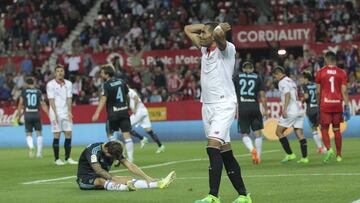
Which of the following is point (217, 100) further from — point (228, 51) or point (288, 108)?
point (288, 108)

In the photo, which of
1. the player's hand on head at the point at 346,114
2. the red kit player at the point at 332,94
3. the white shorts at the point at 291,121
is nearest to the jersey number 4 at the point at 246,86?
the white shorts at the point at 291,121

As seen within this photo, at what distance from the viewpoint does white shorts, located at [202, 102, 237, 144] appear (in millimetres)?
11281

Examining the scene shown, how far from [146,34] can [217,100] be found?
29877 millimetres

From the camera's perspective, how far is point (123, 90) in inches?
804

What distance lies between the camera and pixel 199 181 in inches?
607

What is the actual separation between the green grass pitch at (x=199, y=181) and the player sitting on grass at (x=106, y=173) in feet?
0.71

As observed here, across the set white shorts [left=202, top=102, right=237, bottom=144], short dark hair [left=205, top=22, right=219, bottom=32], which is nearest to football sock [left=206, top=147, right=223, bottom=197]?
white shorts [left=202, top=102, right=237, bottom=144]

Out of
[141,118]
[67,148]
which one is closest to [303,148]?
[67,148]

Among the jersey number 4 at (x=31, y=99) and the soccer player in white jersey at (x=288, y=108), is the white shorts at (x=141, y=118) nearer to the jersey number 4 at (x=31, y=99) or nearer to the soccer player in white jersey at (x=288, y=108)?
the jersey number 4 at (x=31, y=99)

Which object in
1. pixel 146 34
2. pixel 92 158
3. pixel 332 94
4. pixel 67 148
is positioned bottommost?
pixel 67 148

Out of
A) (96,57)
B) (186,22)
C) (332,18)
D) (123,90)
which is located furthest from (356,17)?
(123,90)

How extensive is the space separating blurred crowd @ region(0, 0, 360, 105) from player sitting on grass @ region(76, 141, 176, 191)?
64.1ft

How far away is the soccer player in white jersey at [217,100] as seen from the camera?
11266mm

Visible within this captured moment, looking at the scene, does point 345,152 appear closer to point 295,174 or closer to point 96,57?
point 295,174
